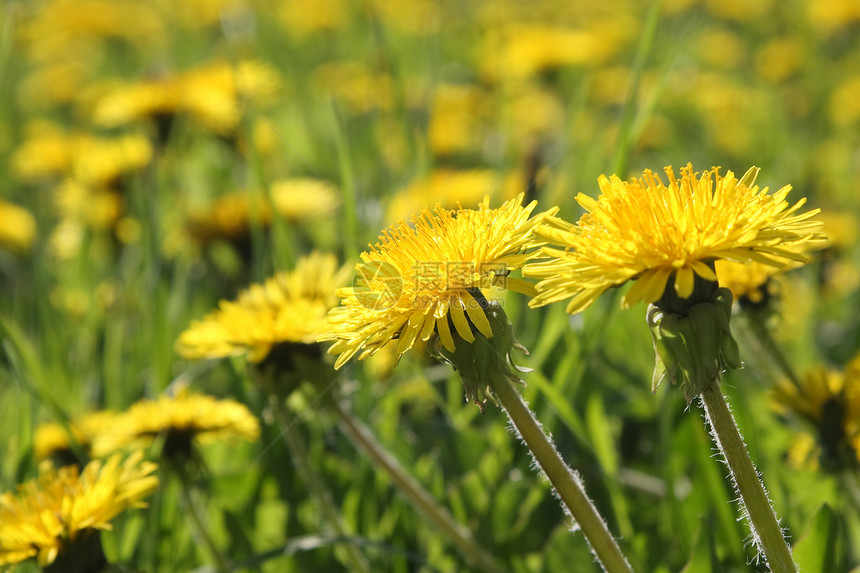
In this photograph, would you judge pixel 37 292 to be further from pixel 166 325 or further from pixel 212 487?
pixel 212 487

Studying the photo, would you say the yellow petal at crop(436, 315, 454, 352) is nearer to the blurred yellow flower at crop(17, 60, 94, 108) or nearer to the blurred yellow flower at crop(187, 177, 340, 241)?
the blurred yellow flower at crop(187, 177, 340, 241)

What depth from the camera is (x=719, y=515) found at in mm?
1697

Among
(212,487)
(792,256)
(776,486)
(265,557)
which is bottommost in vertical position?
(212,487)

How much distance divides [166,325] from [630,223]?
1559 mm

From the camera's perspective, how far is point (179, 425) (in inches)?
72.6

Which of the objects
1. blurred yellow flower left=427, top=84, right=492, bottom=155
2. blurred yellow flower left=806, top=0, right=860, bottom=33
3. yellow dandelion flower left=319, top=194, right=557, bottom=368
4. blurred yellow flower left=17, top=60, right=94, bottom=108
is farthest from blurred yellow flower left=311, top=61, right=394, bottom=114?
yellow dandelion flower left=319, top=194, right=557, bottom=368

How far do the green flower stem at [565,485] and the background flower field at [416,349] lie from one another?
12.5 inches

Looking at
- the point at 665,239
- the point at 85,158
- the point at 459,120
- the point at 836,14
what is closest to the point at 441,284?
the point at 665,239

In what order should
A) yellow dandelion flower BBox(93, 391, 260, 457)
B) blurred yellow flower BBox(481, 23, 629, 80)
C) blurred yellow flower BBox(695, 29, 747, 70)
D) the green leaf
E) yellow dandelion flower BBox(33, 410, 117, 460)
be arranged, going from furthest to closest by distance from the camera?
blurred yellow flower BBox(695, 29, 747, 70) < blurred yellow flower BBox(481, 23, 629, 80) < yellow dandelion flower BBox(33, 410, 117, 460) < yellow dandelion flower BBox(93, 391, 260, 457) < the green leaf

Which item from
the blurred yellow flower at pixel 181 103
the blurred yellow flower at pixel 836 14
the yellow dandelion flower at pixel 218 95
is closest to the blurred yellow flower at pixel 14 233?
the blurred yellow flower at pixel 181 103

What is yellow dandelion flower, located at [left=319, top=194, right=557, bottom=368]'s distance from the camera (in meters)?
1.18

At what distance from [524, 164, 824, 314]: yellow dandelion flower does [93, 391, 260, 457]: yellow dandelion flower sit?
958 mm

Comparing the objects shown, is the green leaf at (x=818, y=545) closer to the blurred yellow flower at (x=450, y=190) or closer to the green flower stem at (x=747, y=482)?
the green flower stem at (x=747, y=482)

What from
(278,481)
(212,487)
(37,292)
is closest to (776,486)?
(278,481)
